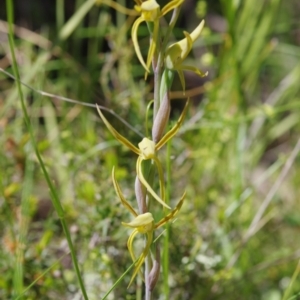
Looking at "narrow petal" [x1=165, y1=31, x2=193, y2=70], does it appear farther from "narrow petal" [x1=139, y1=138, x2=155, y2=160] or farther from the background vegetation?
the background vegetation

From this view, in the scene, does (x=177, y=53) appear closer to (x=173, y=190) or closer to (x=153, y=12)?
(x=153, y=12)

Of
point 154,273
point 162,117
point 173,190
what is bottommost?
point 173,190

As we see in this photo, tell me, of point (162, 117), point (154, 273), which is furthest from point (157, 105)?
point (154, 273)

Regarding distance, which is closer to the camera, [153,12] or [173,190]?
[153,12]

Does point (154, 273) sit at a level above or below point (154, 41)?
below

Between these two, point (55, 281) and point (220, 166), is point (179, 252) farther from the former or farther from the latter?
A: point (220, 166)

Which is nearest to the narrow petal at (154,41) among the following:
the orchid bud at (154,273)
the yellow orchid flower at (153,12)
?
the yellow orchid flower at (153,12)

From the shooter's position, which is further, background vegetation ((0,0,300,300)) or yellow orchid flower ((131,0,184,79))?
background vegetation ((0,0,300,300))

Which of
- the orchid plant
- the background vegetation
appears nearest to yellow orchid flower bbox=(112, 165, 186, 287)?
the orchid plant

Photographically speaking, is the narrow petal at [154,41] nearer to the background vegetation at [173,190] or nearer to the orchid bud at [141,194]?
the orchid bud at [141,194]

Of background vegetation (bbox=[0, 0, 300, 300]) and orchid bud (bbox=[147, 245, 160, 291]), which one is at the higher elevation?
orchid bud (bbox=[147, 245, 160, 291])

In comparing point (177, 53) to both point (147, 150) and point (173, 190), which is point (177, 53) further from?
point (173, 190)

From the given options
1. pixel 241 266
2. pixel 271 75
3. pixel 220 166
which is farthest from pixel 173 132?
pixel 271 75
